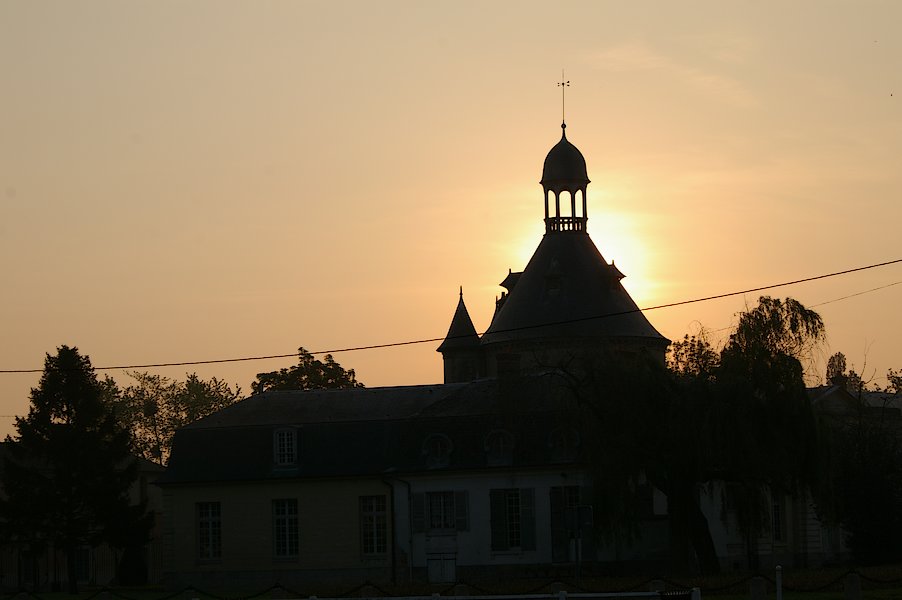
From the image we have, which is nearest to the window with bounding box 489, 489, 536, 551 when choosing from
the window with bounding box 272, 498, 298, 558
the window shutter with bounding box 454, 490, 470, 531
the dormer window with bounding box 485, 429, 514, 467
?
the window shutter with bounding box 454, 490, 470, 531

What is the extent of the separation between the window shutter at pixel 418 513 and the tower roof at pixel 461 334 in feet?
70.7

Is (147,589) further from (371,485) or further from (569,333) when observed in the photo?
(569,333)

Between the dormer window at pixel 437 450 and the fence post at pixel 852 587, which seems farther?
the dormer window at pixel 437 450

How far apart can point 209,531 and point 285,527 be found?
279 centimetres

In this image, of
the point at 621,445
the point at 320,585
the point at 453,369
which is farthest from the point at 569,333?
the point at 621,445

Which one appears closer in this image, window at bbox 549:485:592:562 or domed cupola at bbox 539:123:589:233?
window at bbox 549:485:592:562

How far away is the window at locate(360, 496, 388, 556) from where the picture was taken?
161ft

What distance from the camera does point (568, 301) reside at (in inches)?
2640

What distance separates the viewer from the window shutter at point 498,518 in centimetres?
4759

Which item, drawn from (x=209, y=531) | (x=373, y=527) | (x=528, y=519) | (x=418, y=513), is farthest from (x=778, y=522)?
(x=209, y=531)

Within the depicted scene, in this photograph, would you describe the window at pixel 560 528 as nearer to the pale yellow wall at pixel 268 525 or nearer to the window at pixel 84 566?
the pale yellow wall at pixel 268 525

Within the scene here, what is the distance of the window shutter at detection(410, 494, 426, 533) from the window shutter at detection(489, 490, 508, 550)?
7.64ft

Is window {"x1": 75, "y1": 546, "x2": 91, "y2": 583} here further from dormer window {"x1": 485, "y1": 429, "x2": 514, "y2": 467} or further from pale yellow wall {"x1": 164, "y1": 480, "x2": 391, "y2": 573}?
dormer window {"x1": 485, "y1": 429, "x2": 514, "y2": 467}

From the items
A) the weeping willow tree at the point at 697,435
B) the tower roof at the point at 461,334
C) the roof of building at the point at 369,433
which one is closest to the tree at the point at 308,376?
the tower roof at the point at 461,334
